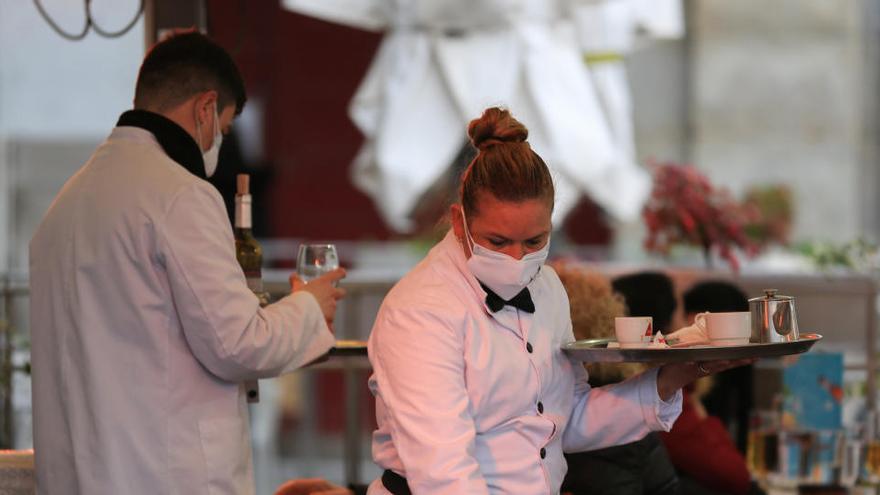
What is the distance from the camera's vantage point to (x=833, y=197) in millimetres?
9695

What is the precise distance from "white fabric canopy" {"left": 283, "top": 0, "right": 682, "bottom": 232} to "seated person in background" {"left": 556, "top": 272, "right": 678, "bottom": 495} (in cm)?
255

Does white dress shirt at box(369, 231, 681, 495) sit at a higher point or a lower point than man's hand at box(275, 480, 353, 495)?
higher

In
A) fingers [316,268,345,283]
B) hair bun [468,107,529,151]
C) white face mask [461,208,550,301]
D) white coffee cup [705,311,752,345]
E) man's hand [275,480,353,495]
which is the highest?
hair bun [468,107,529,151]

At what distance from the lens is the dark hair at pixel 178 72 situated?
101 inches

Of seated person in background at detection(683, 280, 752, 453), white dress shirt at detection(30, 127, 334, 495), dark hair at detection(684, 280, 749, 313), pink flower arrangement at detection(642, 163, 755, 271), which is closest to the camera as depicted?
white dress shirt at detection(30, 127, 334, 495)

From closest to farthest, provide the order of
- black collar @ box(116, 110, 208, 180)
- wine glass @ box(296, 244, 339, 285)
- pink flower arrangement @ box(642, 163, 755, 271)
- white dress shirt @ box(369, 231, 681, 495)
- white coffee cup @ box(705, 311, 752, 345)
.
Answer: white dress shirt @ box(369, 231, 681, 495) < white coffee cup @ box(705, 311, 752, 345) < black collar @ box(116, 110, 208, 180) < wine glass @ box(296, 244, 339, 285) < pink flower arrangement @ box(642, 163, 755, 271)

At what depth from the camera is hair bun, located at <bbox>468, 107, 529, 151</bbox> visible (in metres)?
2.21

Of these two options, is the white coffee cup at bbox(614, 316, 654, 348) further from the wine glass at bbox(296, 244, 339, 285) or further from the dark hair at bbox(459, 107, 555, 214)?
the wine glass at bbox(296, 244, 339, 285)

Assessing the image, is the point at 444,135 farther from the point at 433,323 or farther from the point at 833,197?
the point at 833,197

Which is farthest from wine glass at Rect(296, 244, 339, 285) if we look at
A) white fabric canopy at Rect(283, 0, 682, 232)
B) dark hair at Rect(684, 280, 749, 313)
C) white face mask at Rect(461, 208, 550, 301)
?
white fabric canopy at Rect(283, 0, 682, 232)

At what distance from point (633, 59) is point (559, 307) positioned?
7.99 meters

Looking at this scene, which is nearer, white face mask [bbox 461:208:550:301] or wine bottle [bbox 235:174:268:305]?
white face mask [bbox 461:208:550:301]

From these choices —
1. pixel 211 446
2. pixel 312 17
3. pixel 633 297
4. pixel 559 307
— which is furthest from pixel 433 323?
pixel 312 17

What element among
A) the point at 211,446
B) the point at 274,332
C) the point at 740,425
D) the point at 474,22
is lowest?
the point at 740,425
